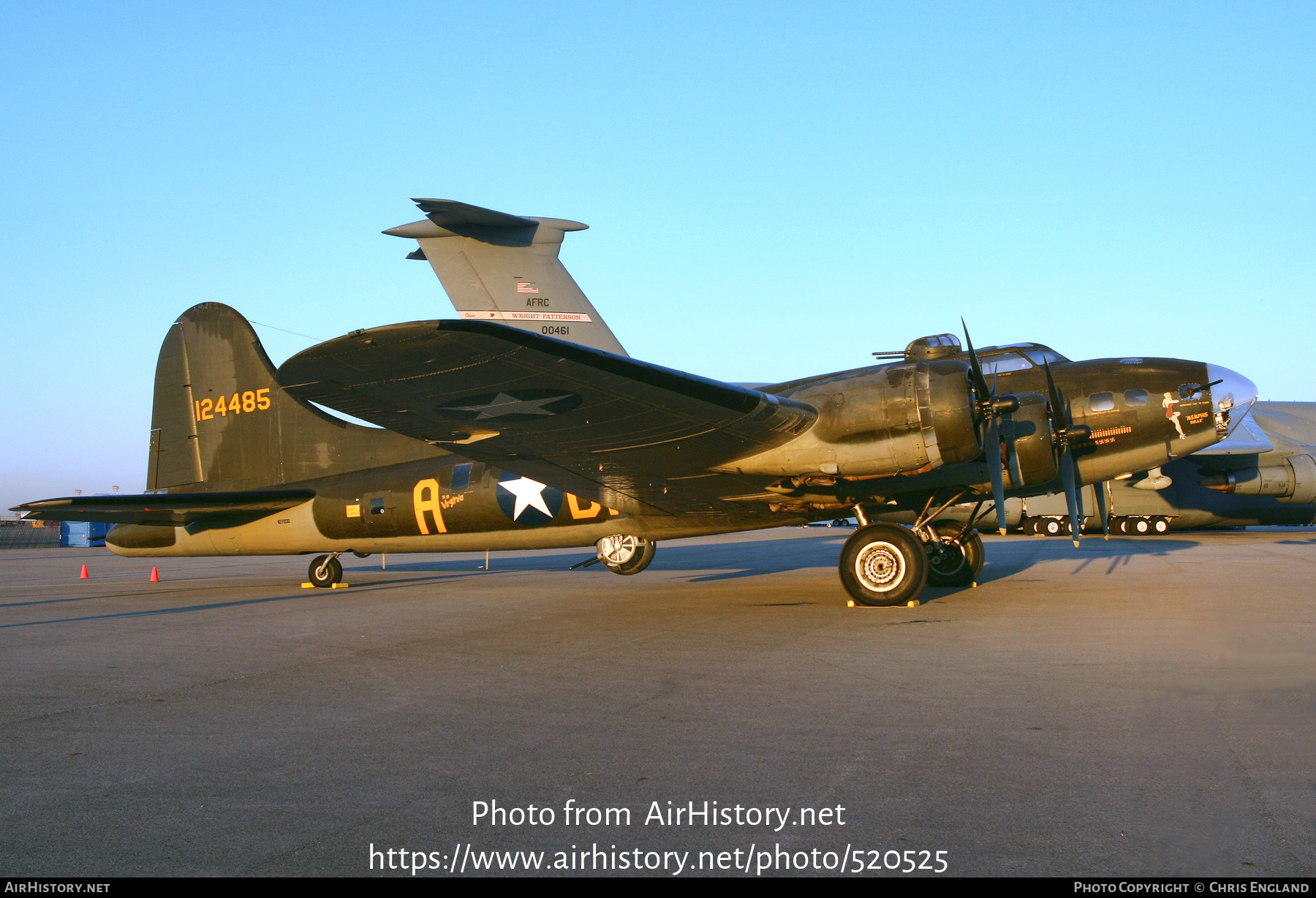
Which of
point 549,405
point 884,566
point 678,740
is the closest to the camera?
point 678,740

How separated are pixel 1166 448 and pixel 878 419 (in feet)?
16.2

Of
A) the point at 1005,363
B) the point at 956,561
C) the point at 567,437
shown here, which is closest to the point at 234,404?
the point at 567,437

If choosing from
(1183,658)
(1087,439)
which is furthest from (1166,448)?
(1183,658)

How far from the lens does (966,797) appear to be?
12.9 feet

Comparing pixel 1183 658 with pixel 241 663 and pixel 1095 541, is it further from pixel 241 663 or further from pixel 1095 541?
pixel 1095 541

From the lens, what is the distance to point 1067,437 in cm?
1174

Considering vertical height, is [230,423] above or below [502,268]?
below

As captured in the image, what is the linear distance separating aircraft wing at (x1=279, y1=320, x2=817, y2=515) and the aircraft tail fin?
5.59 metres

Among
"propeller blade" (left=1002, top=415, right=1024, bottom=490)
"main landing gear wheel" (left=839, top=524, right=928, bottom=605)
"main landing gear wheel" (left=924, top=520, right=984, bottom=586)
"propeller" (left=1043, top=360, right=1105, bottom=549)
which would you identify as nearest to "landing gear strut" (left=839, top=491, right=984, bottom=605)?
"main landing gear wheel" (left=839, top=524, right=928, bottom=605)

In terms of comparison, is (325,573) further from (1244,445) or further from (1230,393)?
(1244,445)

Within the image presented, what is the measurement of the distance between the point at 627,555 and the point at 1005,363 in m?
7.16

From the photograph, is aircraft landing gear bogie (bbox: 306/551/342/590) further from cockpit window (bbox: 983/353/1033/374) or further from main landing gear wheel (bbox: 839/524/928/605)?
cockpit window (bbox: 983/353/1033/374)

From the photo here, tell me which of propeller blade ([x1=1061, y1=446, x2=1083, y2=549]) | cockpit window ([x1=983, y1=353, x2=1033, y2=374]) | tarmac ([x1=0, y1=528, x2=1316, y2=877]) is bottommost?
tarmac ([x1=0, y1=528, x2=1316, y2=877])

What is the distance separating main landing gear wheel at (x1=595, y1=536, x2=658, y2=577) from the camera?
51.7ft
